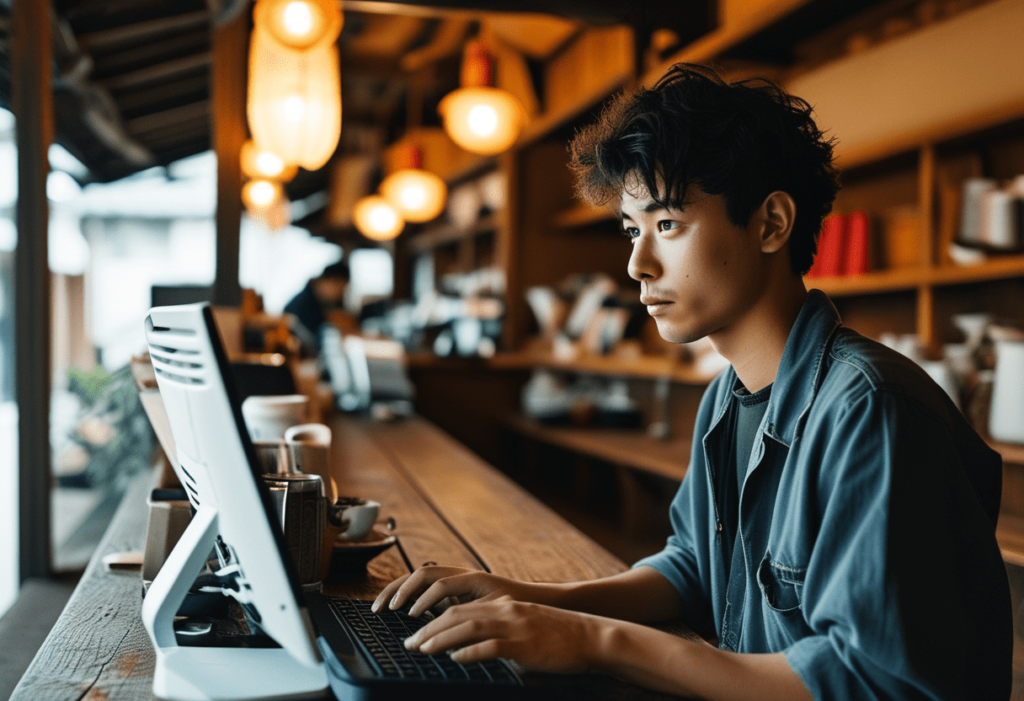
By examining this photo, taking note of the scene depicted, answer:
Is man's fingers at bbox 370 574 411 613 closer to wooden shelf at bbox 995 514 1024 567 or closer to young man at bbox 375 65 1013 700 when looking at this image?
young man at bbox 375 65 1013 700

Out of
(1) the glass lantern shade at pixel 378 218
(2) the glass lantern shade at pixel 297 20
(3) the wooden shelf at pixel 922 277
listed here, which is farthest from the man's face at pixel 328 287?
(3) the wooden shelf at pixel 922 277

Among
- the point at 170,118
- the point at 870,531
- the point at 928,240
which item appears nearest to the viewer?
the point at 870,531

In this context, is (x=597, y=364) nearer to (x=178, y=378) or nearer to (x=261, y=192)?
(x=261, y=192)

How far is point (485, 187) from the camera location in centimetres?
616

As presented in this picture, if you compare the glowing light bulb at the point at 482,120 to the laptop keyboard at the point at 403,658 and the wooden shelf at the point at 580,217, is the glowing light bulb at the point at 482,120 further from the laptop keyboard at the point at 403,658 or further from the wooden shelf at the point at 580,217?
the laptop keyboard at the point at 403,658

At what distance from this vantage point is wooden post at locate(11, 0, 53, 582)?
8.83 feet

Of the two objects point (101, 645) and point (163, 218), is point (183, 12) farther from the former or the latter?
point (101, 645)

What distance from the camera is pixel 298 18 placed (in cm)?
248

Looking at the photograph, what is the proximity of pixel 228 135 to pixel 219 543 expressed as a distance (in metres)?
3.08

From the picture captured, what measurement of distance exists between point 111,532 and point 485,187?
4813mm

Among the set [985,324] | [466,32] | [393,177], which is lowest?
[985,324]

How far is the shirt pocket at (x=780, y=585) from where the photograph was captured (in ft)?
3.04

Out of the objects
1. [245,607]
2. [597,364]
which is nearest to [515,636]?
[245,607]

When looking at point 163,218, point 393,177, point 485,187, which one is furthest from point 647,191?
point 485,187
